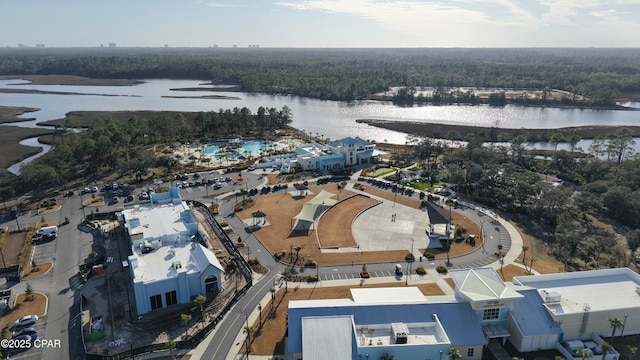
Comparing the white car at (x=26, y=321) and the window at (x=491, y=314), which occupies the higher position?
the window at (x=491, y=314)

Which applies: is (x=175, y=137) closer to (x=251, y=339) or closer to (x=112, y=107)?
(x=112, y=107)

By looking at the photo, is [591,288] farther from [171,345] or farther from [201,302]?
[171,345]

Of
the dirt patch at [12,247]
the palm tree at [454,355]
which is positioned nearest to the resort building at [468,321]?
the palm tree at [454,355]

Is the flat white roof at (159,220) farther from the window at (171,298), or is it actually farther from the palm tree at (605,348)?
the palm tree at (605,348)

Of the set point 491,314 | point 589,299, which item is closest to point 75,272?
point 491,314

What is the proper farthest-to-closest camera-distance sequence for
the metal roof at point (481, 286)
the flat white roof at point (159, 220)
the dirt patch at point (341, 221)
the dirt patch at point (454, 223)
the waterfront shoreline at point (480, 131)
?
the waterfront shoreline at point (480, 131)
the dirt patch at point (341, 221)
the dirt patch at point (454, 223)
the flat white roof at point (159, 220)
the metal roof at point (481, 286)

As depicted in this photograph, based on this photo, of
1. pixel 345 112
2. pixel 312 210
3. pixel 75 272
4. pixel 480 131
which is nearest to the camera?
pixel 75 272

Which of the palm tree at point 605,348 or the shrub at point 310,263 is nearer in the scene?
the palm tree at point 605,348
